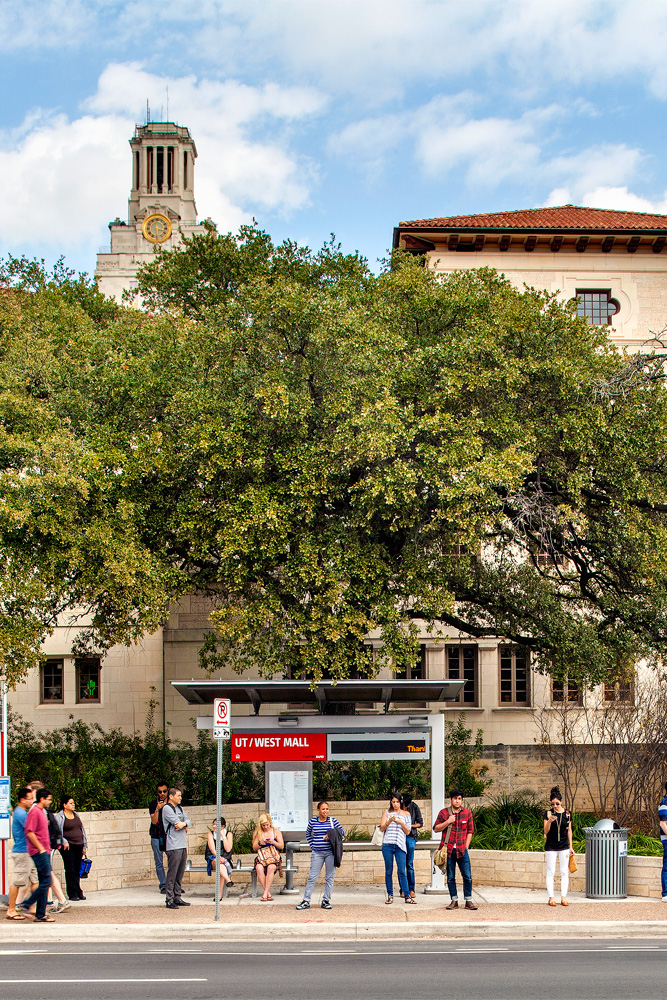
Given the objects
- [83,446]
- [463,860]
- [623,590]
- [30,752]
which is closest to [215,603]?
[30,752]

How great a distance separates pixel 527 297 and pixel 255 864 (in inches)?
482

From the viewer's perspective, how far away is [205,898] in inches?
631

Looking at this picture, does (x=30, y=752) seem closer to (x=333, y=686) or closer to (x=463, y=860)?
(x=333, y=686)

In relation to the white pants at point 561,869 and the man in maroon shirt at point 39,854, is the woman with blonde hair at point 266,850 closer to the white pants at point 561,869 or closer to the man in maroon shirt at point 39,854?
the man in maroon shirt at point 39,854

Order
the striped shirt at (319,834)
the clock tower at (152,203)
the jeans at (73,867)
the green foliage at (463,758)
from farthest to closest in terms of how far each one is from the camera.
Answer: the clock tower at (152,203) → the green foliage at (463,758) → the jeans at (73,867) → the striped shirt at (319,834)

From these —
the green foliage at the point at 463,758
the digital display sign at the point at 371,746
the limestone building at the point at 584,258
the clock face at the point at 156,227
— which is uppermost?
the clock face at the point at 156,227

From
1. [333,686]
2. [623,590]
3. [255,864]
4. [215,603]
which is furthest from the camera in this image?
[215,603]

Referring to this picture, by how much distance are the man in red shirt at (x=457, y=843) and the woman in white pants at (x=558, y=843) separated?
1.28 meters

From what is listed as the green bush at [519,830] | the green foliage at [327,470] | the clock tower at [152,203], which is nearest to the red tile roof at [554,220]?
the green foliage at [327,470]

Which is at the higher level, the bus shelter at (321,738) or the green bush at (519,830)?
the bus shelter at (321,738)

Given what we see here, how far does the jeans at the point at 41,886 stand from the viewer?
45.4ft

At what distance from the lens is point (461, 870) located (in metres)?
14.5

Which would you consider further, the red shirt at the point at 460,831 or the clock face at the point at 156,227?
the clock face at the point at 156,227

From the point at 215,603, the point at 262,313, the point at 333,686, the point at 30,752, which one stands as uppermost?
the point at 262,313
